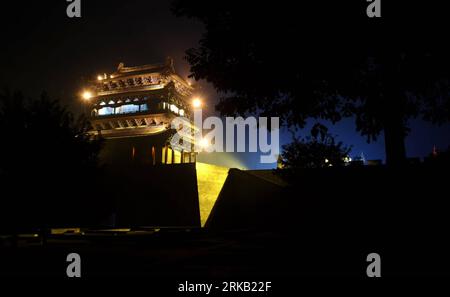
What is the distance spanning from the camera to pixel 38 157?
11.1 m

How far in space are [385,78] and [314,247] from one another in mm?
5632

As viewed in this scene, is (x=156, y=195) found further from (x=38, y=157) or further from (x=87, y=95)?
(x=87, y=95)

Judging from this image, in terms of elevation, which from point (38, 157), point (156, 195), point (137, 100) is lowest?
point (156, 195)

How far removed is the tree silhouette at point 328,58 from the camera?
24.5ft

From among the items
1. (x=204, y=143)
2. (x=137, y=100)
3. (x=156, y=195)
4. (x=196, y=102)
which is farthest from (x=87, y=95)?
(x=156, y=195)

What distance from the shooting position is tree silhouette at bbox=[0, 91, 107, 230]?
1083 centimetres

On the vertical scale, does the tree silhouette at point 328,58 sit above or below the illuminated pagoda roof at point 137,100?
below

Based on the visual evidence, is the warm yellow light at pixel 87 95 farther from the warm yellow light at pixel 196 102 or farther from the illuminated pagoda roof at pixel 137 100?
the warm yellow light at pixel 196 102

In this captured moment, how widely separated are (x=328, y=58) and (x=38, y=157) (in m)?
9.19

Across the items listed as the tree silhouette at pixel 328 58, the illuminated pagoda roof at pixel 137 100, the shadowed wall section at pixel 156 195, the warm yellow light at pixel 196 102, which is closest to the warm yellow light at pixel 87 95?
the illuminated pagoda roof at pixel 137 100

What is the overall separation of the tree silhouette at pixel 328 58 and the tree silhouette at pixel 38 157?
5.88 metres

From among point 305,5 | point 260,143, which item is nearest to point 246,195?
point 260,143
